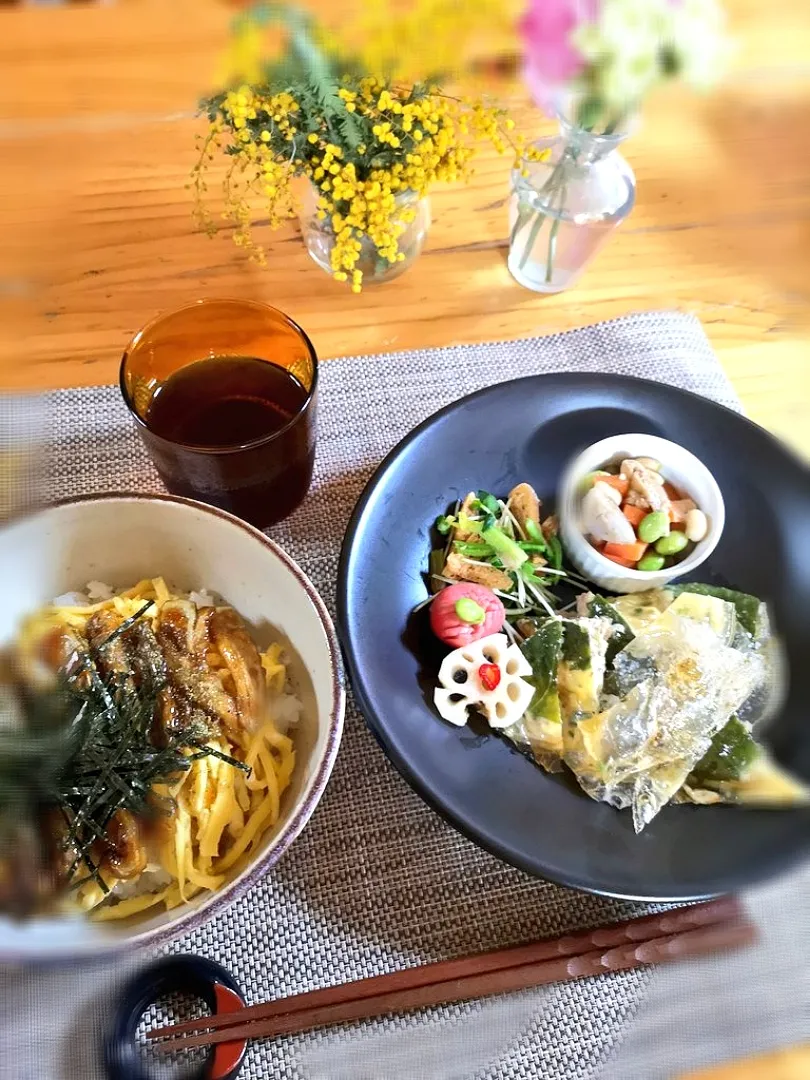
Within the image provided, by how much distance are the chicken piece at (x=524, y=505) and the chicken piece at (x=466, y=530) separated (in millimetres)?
43

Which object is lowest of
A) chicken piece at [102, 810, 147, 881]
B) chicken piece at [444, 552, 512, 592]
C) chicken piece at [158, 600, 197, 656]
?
chicken piece at [102, 810, 147, 881]

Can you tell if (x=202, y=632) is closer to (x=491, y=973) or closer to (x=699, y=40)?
(x=491, y=973)

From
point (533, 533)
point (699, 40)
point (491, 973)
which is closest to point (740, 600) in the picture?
point (533, 533)

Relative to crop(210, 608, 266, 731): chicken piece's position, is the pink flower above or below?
above

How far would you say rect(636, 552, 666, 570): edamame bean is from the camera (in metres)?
0.72

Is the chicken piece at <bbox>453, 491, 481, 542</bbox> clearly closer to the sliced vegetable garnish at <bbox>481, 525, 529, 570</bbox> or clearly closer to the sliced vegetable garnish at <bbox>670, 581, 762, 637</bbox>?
the sliced vegetable garnish at <bbox>481, 525, 529, 570</bbox>

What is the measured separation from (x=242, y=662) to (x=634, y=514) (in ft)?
1.26

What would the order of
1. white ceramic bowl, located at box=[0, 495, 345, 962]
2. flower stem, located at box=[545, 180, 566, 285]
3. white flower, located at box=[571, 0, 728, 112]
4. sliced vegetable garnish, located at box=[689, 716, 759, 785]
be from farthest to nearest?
flower stem, located at box=[545, 180, 566, 285] → sliced vegetable garnish, located at box=[689, 716, 759, 785] → white ceramic bowl, located at box=[0, 495, 345, 962] → white flower, located at box=[571, 0, 728, 112]

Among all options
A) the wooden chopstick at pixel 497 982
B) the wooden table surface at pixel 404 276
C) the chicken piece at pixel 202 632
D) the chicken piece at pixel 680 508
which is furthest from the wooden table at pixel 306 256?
the wooden chopstick at pixel 497 982

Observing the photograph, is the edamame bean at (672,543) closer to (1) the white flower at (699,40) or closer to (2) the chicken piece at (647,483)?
(2) the chicken piece at (647,483)

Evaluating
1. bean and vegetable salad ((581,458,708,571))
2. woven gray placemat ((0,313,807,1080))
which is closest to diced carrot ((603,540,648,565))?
bean and vegetable salad ((581,458,708,571))

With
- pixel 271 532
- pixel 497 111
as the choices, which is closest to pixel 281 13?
pixel 497 111

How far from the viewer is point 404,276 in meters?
0.92

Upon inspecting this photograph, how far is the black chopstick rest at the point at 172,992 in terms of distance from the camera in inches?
20.0
